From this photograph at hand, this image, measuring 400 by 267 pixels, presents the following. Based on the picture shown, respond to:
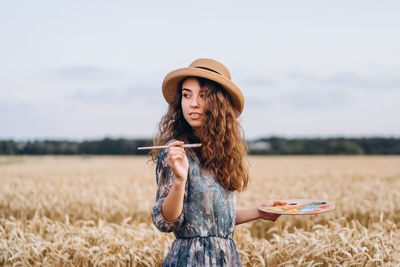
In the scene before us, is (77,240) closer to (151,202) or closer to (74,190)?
(151,202)

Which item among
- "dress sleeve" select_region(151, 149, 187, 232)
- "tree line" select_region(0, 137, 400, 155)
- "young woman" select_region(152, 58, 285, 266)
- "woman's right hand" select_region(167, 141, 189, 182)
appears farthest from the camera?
"tree line" select_region(0, 137, 400, 155)

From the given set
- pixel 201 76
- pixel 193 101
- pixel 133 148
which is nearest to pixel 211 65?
pixel 201 76

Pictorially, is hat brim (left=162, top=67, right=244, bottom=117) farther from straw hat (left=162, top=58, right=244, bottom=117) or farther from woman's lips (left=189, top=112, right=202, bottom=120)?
woman's lips (left=189, top=112, right=202, bottom=120)

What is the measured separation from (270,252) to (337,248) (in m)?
0.64

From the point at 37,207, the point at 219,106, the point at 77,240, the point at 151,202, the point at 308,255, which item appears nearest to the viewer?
the point at 219,106

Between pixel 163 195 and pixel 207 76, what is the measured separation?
31.6 inches

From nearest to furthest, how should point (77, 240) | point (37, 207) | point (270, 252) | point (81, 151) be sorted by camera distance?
point (270, 252) < point (77, 240) < point (37, 207) < point (81, 151)

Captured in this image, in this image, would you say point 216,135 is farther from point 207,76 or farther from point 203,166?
point 207,76

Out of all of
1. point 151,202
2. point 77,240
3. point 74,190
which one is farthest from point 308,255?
point 74,190

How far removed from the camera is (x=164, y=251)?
13.0 ft

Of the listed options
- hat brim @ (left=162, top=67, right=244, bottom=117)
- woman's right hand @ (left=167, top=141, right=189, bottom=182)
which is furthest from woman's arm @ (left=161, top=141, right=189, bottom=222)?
hat brim @ (left=162, top=67, right=244, bottom=117)

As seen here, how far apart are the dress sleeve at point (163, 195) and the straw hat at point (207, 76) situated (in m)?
0.52

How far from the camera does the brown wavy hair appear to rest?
2.64 m

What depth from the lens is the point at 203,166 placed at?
2.59m
